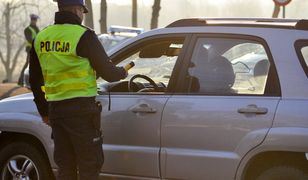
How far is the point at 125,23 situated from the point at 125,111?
63.3 metres

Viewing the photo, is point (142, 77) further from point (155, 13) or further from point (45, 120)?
point (155, 13)

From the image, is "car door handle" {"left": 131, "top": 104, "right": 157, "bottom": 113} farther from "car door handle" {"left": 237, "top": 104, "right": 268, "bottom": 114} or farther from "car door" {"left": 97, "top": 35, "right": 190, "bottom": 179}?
"car door handle" {"left": 237, "top": 104, "right": 268, "bottom": 114}

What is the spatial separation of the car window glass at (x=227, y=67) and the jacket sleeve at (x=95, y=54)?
2.07ft

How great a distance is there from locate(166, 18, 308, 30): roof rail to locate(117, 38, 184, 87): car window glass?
156 mm

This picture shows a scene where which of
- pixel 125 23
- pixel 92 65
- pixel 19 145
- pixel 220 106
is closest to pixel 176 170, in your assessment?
pixel 220 106

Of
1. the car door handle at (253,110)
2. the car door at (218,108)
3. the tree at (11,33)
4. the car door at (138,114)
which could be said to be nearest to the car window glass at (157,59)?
the car door at (138,114)

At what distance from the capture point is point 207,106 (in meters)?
4.59

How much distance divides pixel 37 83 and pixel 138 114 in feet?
2.58

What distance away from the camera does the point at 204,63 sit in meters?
4.80

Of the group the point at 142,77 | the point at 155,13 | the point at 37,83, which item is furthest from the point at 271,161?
the point at 155,13

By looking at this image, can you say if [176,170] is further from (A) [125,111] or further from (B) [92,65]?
(B) [92,65]

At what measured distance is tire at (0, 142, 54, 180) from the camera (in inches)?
213

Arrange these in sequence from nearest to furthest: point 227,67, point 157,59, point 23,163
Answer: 1. point 227,67
2. point 157,59
3. point 23,163

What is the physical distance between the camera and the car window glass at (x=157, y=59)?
5066mm
